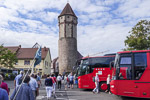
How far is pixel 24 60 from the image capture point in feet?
180

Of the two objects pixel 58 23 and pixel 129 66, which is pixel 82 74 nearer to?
pixel 129 66

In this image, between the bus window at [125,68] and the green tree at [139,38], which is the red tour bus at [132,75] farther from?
the green tree at [139,38]

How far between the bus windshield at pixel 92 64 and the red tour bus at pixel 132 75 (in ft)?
18.1

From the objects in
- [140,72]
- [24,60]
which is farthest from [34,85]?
→ [24,60]

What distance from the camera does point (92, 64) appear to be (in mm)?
17516

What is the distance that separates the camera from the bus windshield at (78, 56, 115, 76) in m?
17.2

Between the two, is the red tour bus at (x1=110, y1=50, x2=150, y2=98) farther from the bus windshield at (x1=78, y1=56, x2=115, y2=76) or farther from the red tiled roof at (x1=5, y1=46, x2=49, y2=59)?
the red tiled roof at (x1=5, y1=46, x2=49, y2=59)

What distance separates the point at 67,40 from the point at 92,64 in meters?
42.2

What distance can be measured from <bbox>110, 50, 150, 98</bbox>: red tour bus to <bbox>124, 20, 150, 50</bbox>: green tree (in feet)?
60.2

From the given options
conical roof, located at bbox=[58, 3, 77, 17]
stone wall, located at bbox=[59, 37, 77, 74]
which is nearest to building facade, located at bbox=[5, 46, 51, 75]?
stone wall, located at bbox=[59, 37, 77, 74]

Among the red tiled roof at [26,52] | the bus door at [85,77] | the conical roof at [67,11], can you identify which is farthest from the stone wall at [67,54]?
the bus door at [85,77]

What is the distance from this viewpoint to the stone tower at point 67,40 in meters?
58.4

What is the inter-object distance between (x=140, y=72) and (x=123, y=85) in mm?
1358

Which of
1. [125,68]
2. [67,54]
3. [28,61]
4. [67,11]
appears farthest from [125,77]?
[67,11]
